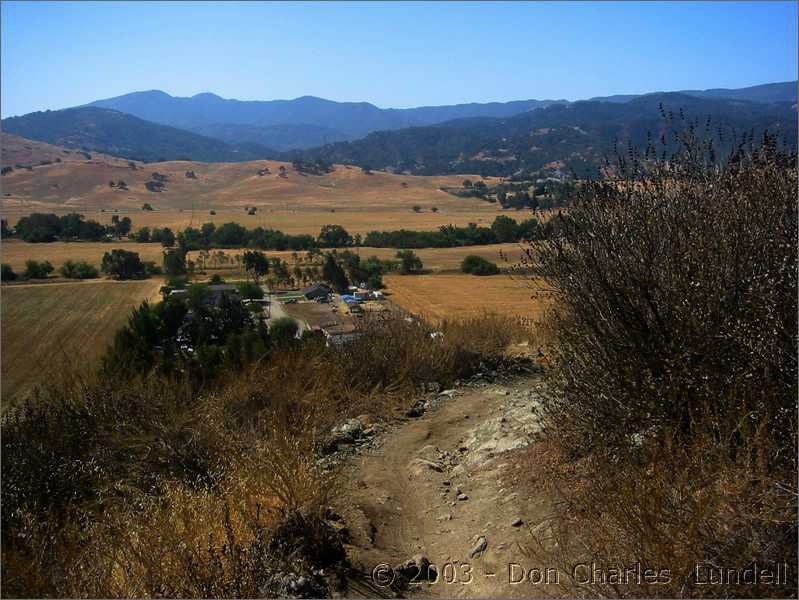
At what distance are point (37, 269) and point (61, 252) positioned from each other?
774 cm

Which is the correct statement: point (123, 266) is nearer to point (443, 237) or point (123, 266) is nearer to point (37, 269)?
point (37, 269)

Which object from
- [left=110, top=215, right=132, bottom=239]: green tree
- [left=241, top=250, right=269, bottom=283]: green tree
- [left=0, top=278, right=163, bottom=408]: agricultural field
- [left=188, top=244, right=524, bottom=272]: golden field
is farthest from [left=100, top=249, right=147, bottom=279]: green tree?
[left=110, top=215, right=132, bottom=239]: green tree

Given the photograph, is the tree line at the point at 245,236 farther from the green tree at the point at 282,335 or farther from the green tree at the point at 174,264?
the green tree at the point at 282,335

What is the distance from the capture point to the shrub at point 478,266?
33812 millimetres

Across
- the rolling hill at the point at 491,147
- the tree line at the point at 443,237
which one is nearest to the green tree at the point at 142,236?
the tree line at the point at 443,237

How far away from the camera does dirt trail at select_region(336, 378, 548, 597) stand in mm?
3828

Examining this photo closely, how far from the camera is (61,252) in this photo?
31.4 metres

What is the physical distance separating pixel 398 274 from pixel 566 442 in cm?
2972

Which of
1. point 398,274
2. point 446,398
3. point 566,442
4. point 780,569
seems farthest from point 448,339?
point 398,274

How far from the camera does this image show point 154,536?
135 inches

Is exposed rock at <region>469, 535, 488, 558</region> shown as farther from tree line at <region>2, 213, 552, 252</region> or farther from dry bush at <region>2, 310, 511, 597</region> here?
tree line at <region>2, 213, 552, 252</region>

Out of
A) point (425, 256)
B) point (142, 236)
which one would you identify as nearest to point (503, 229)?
point (425, 256)

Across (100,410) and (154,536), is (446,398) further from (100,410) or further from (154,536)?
(154,536)

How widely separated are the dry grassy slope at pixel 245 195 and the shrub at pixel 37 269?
1086 centimetres
